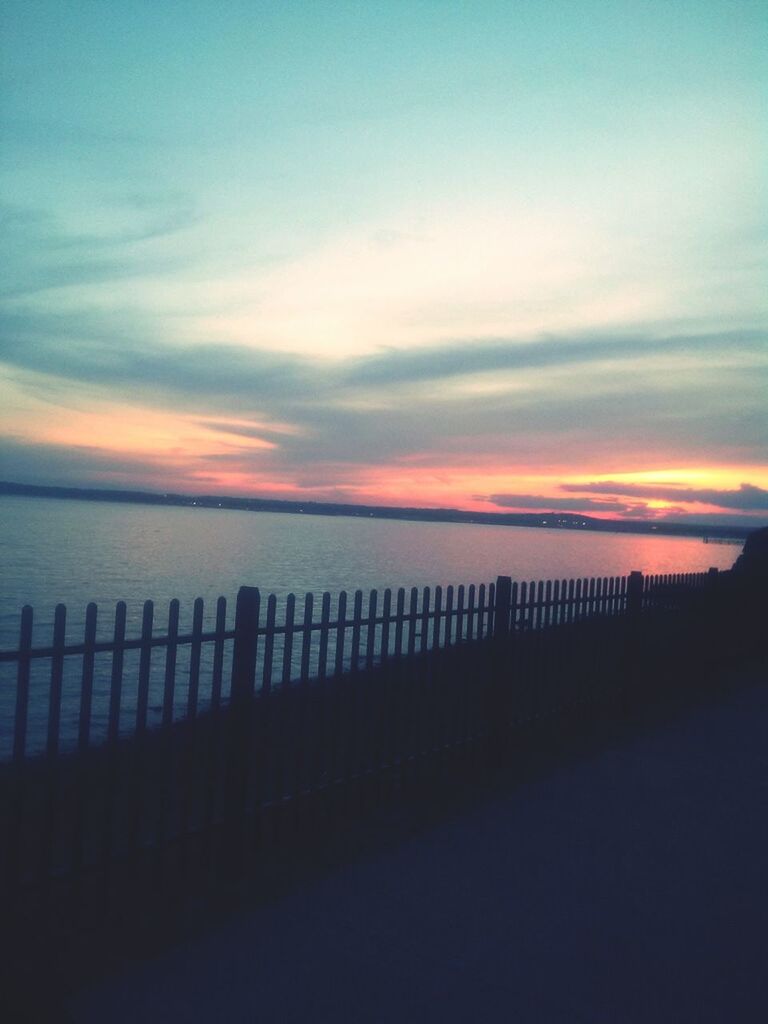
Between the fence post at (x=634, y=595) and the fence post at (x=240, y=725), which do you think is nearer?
the fence post at (x=240, y=725)

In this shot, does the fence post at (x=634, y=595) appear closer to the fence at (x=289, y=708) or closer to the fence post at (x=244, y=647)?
the fence at (x=289, y=708)

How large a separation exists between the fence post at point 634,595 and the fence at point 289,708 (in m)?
0.02

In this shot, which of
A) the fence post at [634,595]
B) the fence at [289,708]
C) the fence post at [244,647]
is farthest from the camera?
the fence post at [634,595]

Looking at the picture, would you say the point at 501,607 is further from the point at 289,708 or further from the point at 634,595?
the point at 634,595

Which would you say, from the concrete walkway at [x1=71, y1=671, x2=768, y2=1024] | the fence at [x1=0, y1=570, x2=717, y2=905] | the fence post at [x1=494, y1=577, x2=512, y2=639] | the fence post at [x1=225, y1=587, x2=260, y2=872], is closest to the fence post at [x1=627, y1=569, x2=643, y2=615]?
the fence at [x1=0, y1=570, x2=717, y2=905]

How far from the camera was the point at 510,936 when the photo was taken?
14.2 feet

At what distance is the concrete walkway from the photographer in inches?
146

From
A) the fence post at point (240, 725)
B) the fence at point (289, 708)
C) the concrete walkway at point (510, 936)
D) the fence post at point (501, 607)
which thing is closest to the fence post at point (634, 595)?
the fence at point (289, 708)

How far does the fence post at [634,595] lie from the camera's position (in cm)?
1018

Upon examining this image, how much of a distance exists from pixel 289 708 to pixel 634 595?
4.59 meters

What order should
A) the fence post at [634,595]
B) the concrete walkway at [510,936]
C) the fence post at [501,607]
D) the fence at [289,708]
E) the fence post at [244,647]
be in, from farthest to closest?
the fence post at [634,595]
the fence post at [501,607]
the fence post at [244,647]
the fence at [289,708]
the concrete walkway at [510,936]

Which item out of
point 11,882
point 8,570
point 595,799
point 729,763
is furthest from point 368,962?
point 8,570

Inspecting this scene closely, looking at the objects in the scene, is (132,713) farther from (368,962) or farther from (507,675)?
(368,962)

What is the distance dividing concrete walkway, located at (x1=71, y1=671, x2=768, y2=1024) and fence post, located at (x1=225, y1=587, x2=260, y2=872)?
61 centimetres
